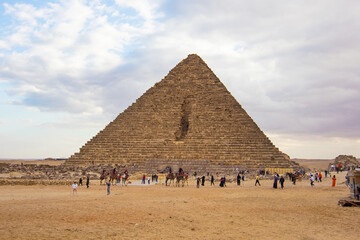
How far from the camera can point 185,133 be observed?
44.7 m

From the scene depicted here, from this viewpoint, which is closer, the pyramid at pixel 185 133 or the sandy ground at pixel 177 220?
the sandy ground at pixel 177 220

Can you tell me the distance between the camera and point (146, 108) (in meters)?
47.1

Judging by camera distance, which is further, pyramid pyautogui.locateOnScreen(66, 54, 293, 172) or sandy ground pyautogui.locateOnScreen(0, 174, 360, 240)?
pyramid pyautogui.locateOnScreen(66, 54, 293, 172)

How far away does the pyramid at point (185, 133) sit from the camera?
38.5 m

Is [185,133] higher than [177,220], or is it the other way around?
[185,133]

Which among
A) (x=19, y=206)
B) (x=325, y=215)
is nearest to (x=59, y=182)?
(x=19, y=206)

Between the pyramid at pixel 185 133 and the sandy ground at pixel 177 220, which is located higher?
the pyramid at pixel 185 133

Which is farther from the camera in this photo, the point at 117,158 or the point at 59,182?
the point at 117,158

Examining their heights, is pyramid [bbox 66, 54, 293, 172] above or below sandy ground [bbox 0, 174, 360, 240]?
above

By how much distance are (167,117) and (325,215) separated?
33802 mm

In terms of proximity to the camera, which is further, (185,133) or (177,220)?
(185,133)

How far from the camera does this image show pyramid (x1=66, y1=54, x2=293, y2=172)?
126 feet

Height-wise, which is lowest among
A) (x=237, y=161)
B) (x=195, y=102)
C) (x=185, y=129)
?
(x=237, y=161)

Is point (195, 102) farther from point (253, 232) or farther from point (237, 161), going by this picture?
point (253, 232)
